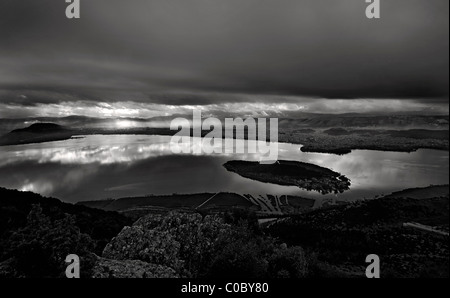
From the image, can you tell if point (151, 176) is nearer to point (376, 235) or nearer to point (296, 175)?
point (296, 175)

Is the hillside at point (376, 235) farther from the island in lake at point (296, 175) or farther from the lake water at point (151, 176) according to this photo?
the island in lake at point (296, 175)

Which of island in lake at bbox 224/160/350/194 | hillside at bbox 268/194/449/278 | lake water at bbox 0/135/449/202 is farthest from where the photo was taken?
A: island in lake at bbox 224/160/350/194

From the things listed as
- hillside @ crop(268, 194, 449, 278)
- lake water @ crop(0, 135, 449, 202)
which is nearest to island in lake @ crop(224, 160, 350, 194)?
lake water @ crop(0, 135, 449, 202)

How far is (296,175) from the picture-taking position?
7394cm

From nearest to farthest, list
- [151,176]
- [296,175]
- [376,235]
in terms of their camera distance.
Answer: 1. [376,235]
2. [296,175]
3. [151,176]

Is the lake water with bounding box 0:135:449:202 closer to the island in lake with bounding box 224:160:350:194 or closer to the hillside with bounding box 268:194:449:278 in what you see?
the island in lake with bounding box 224:160:350:194

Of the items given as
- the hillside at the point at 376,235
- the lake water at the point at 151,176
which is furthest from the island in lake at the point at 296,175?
the hillside at the point at 376,235

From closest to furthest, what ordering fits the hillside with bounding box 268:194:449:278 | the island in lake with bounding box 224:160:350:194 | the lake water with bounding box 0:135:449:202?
the hillside with bounding box 268:194:449:278, the lake water with bounding box 0:135:449:202, the island in lake with bounding box 224:160:350:194

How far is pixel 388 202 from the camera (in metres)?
44.0

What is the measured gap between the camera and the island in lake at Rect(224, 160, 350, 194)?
63.3 meters

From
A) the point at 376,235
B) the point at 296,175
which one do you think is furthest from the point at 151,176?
the point at 376,235

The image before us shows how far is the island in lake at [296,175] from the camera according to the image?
208ft

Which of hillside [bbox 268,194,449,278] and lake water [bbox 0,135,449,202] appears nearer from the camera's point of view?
hillside [bbox 268,194,449,278]
